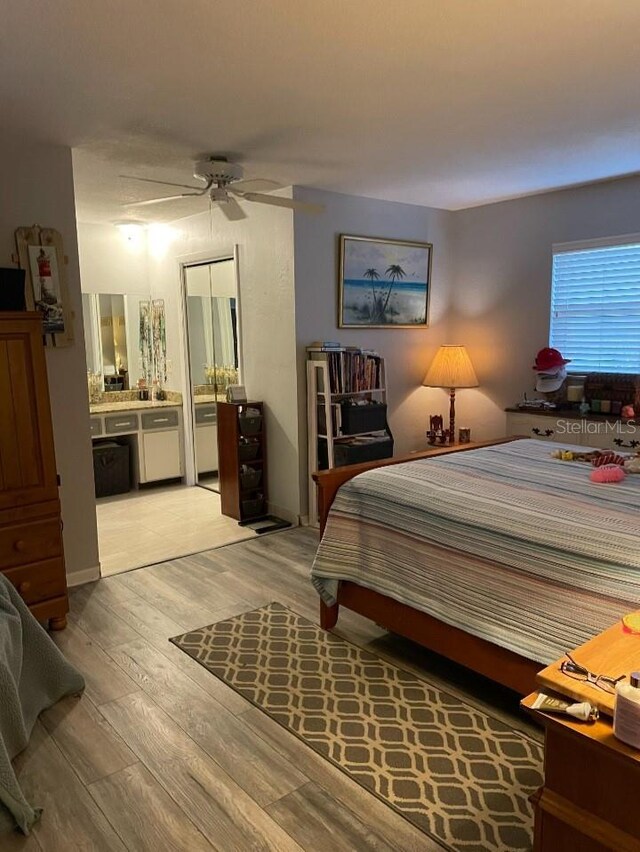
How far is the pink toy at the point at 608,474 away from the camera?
2.72 m

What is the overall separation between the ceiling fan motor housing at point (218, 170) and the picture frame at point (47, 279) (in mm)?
863

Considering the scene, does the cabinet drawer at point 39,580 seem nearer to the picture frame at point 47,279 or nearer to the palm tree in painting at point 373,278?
the picture frame at point 47,279

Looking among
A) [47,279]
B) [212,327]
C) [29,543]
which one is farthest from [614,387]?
[29,543]

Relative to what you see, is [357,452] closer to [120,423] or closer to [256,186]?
[256,186]

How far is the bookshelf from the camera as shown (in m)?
4.45

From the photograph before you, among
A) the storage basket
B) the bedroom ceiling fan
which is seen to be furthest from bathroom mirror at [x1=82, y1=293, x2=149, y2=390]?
the storage basket

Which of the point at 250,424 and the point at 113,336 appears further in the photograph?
the point at 113,336

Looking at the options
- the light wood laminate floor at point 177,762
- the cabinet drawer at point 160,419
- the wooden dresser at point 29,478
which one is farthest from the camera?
the cabinet drawer at point 160,419

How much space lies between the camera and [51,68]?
2.34 meters

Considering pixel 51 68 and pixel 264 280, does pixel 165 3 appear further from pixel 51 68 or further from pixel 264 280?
pixel 264 280

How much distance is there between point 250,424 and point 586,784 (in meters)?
3.77

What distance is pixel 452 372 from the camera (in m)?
5.08

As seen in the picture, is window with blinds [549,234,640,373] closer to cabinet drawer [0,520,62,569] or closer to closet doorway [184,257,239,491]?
closet doorway [184,257,239,491]

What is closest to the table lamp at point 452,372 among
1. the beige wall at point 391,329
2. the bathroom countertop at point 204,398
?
the beige wall at point 391,329
